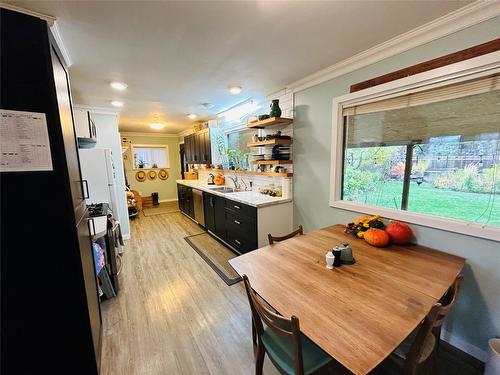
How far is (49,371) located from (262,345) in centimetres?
120

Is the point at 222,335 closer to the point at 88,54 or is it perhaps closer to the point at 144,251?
the point at 144,251

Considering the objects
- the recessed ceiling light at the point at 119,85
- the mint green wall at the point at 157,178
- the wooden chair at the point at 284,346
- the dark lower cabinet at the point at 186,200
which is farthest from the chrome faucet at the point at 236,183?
the mint green wall at the point at 157,178

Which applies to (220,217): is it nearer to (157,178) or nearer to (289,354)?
(289,354)

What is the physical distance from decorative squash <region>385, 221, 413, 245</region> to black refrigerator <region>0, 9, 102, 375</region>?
7.43ft

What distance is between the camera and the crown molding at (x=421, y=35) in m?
1.35

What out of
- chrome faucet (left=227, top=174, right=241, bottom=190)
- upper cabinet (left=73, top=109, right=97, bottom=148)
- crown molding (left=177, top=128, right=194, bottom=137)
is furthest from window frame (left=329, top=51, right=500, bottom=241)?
crown molding (left=177, top=128, right=194, bottom=137)

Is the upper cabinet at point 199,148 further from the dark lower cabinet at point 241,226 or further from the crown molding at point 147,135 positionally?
the dark lower cabinet at point 241,226

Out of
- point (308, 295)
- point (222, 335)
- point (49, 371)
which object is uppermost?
point (308, 295)

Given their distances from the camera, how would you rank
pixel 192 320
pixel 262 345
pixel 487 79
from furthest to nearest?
1. pixel 192 320
2. pixel 487 79
3. pixel 262 345

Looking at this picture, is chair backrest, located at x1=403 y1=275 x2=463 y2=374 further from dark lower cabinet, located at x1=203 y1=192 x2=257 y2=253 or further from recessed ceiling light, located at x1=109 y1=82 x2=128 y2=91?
recessed ceiling light, located at x1=109 y1=82 x2=128 y2=91

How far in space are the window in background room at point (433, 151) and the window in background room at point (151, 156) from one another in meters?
6.55

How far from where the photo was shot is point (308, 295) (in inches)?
45.0

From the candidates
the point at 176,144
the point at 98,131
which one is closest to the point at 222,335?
the point at 98,131

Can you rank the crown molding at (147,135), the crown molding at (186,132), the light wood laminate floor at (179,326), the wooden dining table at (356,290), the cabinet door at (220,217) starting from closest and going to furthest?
the wooden dining table at (356,290), the light wood laminate floor at (179,326), the cabinet door at (220,217), the crown molding at (186,132), the crown molding at (147,135)
